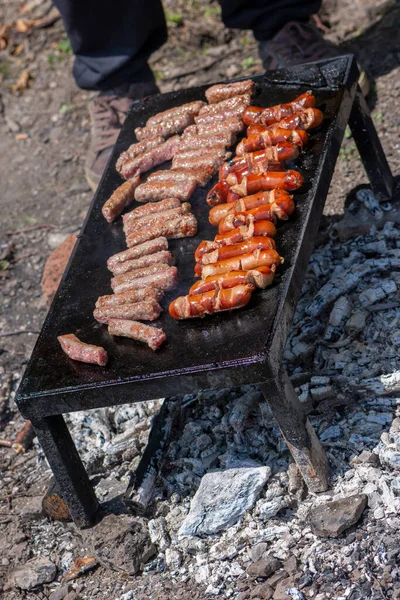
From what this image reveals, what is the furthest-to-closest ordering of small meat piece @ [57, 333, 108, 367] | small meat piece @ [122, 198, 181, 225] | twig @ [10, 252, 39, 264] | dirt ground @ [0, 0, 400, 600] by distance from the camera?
twig @ [10, 252, 39, 264] → dirt ground @ [0, 0, 400, 600] → small meat piece @ [122, 198, 181, 225] → small meat piece @ [57, 333, 108, 367]

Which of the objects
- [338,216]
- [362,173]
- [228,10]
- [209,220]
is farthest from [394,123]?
[209,220]

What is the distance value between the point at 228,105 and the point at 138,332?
2048mm

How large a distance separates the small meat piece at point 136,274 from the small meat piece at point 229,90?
160 centimetres

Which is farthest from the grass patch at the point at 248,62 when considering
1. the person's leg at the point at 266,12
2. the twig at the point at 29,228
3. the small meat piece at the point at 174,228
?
the small meat piece at the point at 174,228

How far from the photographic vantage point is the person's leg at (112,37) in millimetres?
6590

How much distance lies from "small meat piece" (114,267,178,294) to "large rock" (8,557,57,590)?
5.15 ft

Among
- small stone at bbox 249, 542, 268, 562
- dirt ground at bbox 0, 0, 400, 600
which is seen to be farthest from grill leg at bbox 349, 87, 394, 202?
small stone at bbox 249, 542, 268, 562

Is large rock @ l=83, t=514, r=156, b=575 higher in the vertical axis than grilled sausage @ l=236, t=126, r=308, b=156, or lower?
lower

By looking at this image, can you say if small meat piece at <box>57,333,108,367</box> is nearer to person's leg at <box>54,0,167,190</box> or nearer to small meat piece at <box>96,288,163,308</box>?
small meat piece at <box>96,288,163,308</box>

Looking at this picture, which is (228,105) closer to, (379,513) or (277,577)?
(379,513)

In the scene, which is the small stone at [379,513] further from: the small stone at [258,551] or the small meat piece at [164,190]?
the small meat piece at [164,190]

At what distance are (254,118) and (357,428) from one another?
2.06m

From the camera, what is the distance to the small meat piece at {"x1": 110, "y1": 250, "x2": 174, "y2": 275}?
4355 mm

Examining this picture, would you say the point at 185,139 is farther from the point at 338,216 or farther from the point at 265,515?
the point at 265,515
